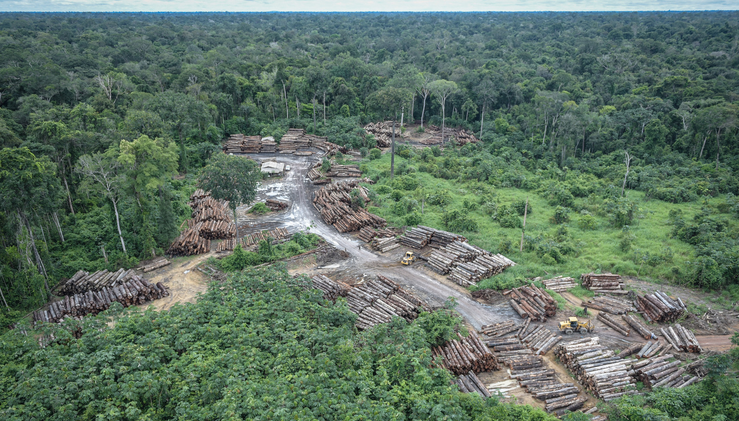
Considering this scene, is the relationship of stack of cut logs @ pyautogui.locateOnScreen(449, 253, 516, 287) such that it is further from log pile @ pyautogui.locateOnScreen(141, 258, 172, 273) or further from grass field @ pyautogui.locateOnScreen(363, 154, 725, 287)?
log pile @ pyautogui.locateOnScreen(141, 258, 172, 273)

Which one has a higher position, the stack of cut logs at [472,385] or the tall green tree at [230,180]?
the tall green tree at [230,180]

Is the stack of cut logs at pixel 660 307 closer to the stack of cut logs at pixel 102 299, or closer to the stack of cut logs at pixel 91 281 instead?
the stack of cut logs at pixel 102 299

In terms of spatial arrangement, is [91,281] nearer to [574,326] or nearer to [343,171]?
[343,171]

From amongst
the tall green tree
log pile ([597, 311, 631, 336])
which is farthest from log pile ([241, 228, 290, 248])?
log pile ([597, 311, 631, 336])

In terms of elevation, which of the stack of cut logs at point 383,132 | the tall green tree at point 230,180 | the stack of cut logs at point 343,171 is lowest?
the stack of cut logs at point 343,171

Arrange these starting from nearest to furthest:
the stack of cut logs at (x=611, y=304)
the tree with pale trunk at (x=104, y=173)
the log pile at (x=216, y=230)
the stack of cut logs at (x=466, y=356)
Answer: the stack of cut logs at (x=466, y=356)
the stack of cut logs at (x=611, y=304)
the tree with pale trunk at (x=104, y=173)
the log pile at (x=216, y=230)

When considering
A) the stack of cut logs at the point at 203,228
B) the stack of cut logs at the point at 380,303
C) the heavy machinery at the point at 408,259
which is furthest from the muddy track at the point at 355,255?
the stack of cut logs at the point at 203,228

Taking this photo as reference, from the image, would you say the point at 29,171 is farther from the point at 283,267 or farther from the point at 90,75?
the point at 90,75
